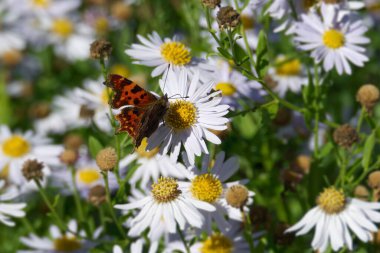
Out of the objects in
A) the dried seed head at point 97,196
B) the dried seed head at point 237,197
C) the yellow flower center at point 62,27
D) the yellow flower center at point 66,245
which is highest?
the yellow flower center at point 62,27

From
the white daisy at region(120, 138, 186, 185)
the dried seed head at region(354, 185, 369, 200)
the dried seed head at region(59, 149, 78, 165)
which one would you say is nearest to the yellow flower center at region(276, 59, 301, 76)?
the white daisy at region(120, 138, 186, 185)

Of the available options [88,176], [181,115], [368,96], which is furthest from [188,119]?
[88,176]

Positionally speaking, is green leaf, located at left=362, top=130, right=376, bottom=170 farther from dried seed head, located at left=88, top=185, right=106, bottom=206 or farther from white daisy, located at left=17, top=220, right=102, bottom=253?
white daisy, located at left=17, top=220, right=102, bottom=253

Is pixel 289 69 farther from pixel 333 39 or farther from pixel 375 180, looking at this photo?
pixel 375 180

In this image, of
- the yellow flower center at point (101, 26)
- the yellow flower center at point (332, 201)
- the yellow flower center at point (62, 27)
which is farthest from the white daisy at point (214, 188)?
the yellow flower center at point (62, 27)

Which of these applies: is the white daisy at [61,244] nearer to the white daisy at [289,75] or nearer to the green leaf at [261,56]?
the green leaf at [261,56]

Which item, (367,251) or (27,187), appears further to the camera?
(27,187)

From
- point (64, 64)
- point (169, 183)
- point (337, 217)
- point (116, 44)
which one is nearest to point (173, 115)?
point (169, 183)

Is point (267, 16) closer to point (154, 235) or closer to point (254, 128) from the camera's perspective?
point (254, 128)
